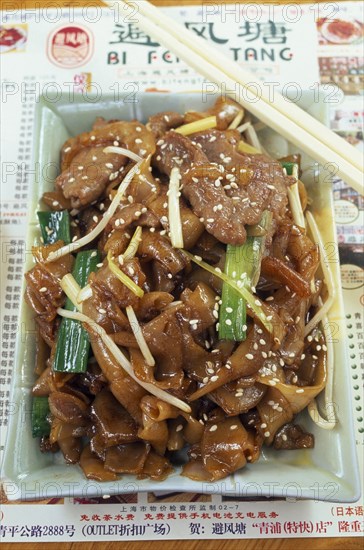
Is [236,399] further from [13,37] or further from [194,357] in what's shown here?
[13,37]

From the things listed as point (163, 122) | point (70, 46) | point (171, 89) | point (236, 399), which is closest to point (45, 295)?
point (236, 399)

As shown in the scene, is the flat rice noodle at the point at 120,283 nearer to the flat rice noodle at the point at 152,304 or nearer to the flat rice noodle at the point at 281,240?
the flat rice noodle at the point at 152,304

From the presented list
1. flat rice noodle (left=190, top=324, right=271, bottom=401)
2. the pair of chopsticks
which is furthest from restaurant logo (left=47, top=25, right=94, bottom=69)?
flat rice noodle (left=190, top=324, right=271, bottom=401)

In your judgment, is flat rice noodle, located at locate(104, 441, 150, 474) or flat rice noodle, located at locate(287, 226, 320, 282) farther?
flat rice noodle, located at locate(287, 226, 320, 282)

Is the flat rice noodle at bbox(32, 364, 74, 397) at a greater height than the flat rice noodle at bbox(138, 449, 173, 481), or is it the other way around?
the flat rice noodle at bbox(32, 364, 74, 397)

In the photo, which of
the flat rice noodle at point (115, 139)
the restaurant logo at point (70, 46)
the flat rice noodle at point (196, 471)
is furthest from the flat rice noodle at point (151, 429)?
the restaurant logo at point (70, 46)

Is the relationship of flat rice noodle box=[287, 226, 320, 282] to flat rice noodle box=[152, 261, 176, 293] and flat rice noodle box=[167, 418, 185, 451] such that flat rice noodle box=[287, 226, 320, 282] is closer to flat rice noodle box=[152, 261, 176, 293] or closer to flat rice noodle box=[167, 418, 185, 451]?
flat rice noodle box=[152, 261, 176, 293]
